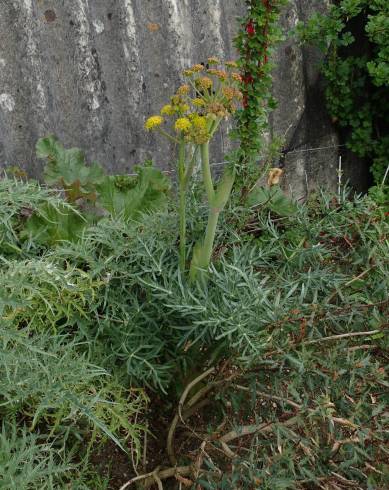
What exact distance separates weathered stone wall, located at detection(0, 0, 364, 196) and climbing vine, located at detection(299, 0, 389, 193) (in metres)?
0.54

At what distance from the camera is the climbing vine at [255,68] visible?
76.7 inches

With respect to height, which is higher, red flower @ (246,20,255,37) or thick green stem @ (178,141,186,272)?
red flower @ (246,20,255,37)

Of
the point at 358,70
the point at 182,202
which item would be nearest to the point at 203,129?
the point at 182,202

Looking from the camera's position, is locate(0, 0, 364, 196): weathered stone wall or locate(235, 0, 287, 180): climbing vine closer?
locate(235, 0, 287, 180): climbing vine

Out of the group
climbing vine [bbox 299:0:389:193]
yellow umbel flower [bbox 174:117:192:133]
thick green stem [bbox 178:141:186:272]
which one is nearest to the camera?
yellow umbel flower [bbox 174:117:192:133]

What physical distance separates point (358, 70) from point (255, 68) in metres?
1.65

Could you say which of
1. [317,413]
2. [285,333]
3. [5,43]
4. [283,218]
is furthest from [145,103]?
[317,413]

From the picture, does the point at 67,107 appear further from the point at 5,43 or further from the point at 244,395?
the point at 244,395

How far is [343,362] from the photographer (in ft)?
4.95

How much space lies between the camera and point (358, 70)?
136 inches

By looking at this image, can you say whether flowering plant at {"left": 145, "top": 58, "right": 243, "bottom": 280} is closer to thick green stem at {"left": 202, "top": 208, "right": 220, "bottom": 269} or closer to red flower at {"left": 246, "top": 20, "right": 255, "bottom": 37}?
thick green stem at {"left": 202, "top": 208, "right": 220, "bottom": 269}

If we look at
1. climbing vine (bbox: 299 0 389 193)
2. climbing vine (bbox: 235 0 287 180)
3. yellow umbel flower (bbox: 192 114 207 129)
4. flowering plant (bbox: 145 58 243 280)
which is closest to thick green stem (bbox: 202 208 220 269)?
flowering plant (bbox: 145 58 243 280)

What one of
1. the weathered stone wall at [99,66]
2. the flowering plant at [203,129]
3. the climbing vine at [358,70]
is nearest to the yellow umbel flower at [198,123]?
the flowering plant at [203,129]

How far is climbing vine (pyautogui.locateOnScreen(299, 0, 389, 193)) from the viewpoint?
3.16 m
